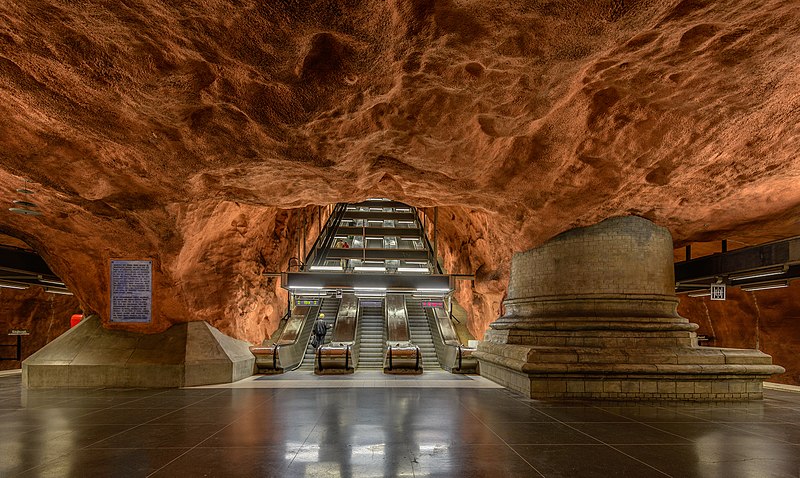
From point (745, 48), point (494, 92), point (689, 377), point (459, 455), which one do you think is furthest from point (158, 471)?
point (689, 377)

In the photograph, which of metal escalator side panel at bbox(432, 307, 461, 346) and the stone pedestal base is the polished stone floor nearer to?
the stone pedestal base

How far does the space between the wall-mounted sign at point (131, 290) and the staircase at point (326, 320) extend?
470 centimetres

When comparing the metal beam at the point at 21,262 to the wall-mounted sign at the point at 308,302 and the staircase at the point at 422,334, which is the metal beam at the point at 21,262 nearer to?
the wall-mounted sign at the point at 308,302

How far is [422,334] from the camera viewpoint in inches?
537

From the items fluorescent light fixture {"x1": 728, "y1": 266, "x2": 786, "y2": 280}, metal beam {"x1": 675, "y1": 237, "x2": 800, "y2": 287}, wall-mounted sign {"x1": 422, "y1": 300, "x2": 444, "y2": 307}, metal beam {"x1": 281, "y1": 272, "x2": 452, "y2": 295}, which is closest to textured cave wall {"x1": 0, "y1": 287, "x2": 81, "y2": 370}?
metal beam {"x1": 281, "y1": 272, "x2": 452, "y2": 295}

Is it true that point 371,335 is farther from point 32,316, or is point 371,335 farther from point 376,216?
point 32,316

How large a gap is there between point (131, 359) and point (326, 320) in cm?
783

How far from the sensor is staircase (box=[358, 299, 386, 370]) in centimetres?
1196

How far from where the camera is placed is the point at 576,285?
7.26m

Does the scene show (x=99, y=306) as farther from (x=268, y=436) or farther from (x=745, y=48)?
(x=745, y=48)

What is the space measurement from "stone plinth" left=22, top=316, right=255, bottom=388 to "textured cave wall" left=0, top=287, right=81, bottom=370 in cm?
876

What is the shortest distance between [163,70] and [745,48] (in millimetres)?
5294

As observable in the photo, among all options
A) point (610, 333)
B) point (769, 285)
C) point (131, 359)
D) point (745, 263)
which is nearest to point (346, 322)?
point (131, 359)

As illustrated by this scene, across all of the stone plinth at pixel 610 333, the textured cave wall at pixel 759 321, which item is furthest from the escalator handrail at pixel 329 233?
the textured cave wall at pixel 759 321
